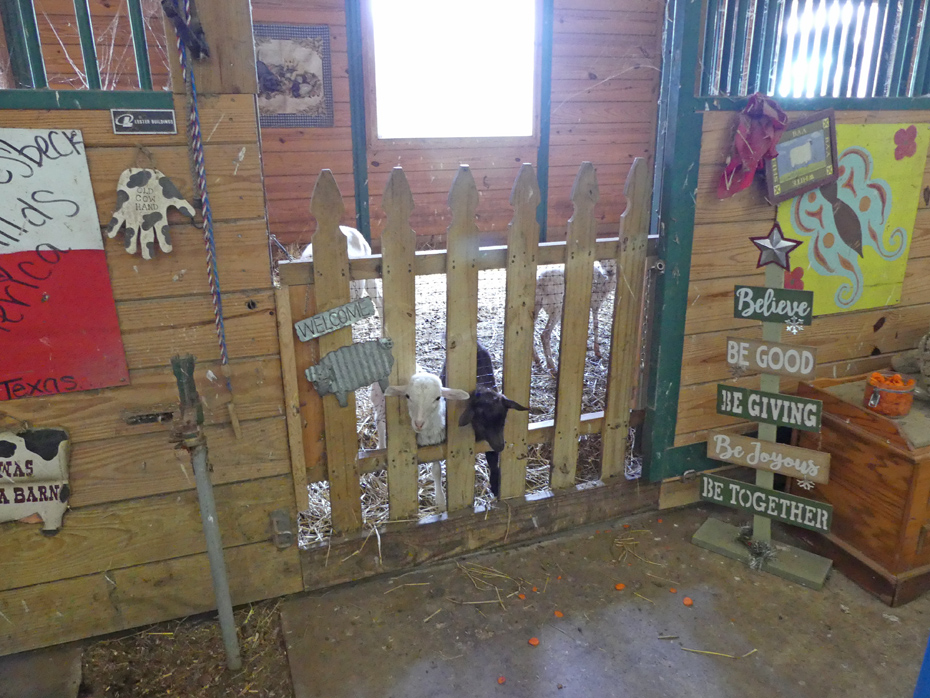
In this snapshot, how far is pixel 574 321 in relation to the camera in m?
2.77

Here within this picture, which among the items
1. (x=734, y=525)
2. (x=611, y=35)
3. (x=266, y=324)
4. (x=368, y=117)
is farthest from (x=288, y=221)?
(x=734, y=525)

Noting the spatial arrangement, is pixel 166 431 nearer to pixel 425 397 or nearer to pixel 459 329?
pixel 425 397

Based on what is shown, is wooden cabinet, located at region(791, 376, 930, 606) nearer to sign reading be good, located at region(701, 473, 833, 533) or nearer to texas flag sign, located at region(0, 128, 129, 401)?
sign reading be good, located at region(701, 473, 833, 533)

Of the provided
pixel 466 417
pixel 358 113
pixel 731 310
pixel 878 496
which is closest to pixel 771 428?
pixel 878 496

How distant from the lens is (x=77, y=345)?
206cm

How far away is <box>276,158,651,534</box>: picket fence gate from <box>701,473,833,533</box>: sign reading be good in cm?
50

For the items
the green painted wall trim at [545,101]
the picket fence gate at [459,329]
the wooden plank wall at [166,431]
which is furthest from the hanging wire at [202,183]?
the green painted wall trim at [545,101]

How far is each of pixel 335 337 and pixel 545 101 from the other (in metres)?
6.02

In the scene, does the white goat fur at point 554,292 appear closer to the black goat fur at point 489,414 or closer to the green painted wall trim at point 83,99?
the black goat fur at point 489,414

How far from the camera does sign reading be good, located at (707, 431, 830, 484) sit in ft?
8.20

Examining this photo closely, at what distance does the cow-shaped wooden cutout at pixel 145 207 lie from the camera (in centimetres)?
196

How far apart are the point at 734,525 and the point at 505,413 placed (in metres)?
1.33

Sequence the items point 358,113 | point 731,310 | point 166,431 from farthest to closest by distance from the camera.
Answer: point 358,113, point 731,310, point 166,431

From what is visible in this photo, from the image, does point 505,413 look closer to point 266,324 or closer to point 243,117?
point 266,324
